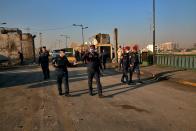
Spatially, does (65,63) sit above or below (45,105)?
above

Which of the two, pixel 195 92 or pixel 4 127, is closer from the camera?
pixel 4 127

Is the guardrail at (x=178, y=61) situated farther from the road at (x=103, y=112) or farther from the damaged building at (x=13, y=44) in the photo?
the damaged building at (x=13, y=44)

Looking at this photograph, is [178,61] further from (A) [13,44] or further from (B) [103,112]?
(A) [13,44]

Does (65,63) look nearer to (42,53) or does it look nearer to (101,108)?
(101,108)

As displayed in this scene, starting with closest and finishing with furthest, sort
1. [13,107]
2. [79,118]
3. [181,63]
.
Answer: [79,118] → [13,107] → [181,63]

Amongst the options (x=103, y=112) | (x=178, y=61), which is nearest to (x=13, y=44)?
(x=178, y=61)

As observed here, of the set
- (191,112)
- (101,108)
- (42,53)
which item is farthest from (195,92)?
(42,53)

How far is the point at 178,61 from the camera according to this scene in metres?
20.5

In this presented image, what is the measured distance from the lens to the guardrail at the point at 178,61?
18.6m

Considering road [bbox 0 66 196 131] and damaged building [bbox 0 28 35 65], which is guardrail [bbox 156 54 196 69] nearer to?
road [bbox 0 66 196 131]

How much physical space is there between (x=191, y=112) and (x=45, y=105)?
424 centimetres

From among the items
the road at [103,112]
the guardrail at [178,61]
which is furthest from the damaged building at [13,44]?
the road at [103,112]

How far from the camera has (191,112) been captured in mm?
6938

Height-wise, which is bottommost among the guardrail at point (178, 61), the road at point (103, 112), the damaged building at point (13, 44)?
the road at point (103, 112)
